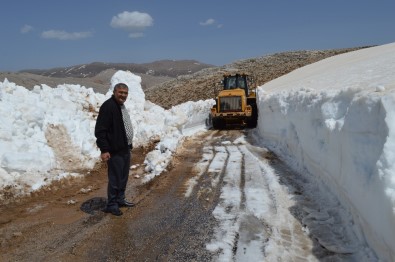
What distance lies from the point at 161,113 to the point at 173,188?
7.65 m

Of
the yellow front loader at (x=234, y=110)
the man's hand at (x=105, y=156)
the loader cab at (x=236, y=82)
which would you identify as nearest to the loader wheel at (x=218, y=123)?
the yellow front loader at (x=234, y=110)

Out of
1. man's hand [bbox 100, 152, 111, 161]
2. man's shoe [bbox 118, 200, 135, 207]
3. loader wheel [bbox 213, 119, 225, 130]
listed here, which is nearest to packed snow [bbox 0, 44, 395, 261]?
man's shoe [bbox 118, 200, 135, 207]

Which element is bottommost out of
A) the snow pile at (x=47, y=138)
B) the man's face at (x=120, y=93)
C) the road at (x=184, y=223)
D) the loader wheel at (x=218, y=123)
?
the loader wheel at (x=218, y=123)

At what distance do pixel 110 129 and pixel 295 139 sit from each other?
5353mm

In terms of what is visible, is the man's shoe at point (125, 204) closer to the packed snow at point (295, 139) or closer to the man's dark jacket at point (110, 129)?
the man's dark jacket at point (110, 129)

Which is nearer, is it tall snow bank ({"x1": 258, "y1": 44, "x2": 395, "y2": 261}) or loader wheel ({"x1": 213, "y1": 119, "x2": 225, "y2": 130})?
tall snow bank ({"x1": 258, "y1": 44, "x2": 395, "y2": 261})

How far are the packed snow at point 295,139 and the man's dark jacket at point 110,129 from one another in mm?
2131

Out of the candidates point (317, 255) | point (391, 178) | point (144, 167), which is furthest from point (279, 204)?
point (144, 167)

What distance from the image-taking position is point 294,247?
4457 millimetres

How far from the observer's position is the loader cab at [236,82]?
19703 mm

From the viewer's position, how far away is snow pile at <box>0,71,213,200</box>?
6.94 metres

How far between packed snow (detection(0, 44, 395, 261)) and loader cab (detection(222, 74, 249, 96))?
582 centimetres

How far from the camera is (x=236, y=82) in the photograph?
1978 cm

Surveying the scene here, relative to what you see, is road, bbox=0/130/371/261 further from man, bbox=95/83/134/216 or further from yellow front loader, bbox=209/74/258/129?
yellow front loader, bbox=209/74/258/129
